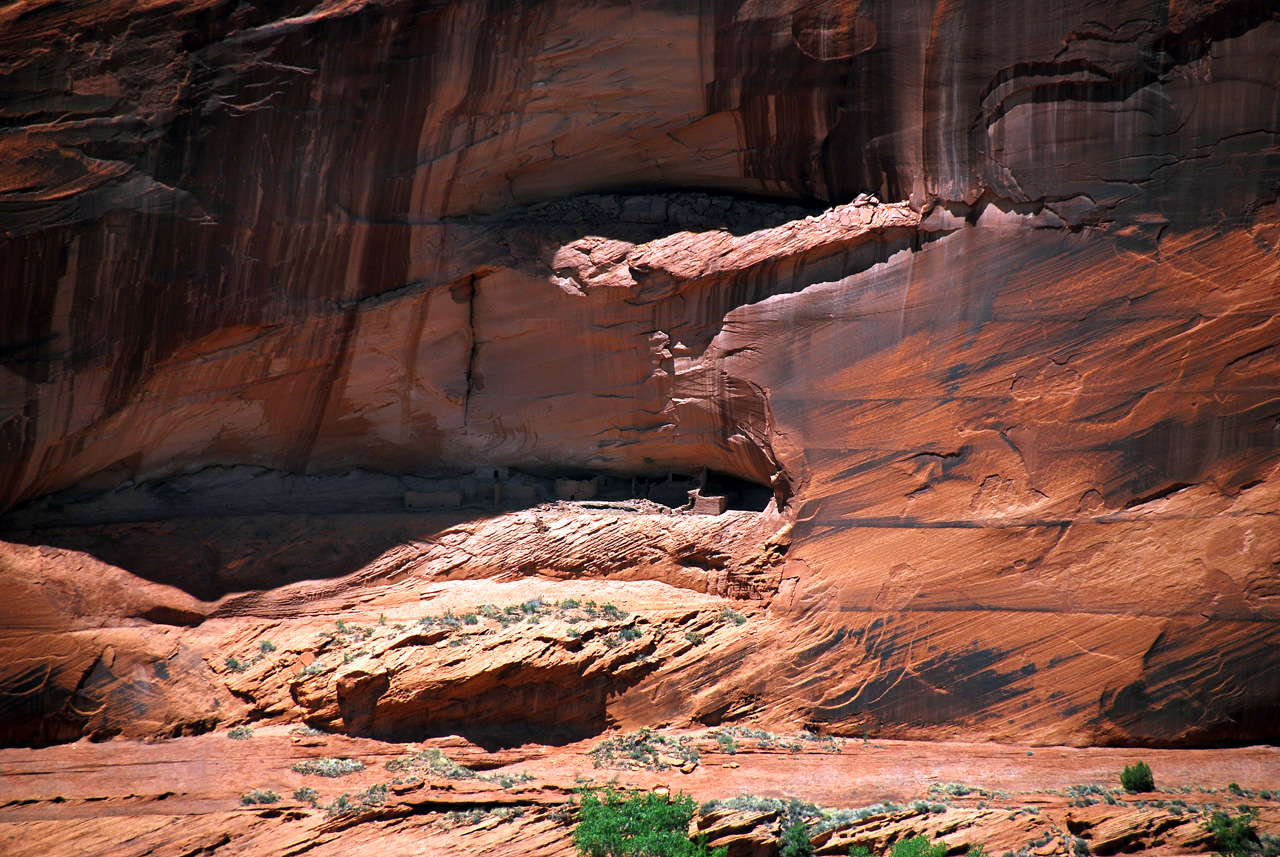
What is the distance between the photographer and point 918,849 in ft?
39.8

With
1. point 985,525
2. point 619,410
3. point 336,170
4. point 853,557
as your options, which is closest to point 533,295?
point 619,410

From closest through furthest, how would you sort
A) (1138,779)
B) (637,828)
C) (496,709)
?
(637,828)
(1138,779)
(496,709)

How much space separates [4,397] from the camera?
55.4ft

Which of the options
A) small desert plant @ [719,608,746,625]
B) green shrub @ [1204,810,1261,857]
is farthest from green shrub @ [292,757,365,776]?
green shrub @ [1204,810,1261,857]

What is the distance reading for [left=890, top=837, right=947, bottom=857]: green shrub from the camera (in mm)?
12077

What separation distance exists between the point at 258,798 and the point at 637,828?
4996 millimetres

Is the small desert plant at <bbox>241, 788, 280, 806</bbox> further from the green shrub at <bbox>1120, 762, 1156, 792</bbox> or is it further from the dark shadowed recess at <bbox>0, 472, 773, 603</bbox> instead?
the green shrub at <bbox>1120, 762, 1156, 792</bbox>

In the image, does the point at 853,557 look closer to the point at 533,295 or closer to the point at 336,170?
the point at 533,295

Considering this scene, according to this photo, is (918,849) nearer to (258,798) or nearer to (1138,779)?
(1138,779)

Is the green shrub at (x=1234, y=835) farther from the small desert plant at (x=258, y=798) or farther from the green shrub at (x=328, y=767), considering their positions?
the small desert plant at (x=258, y=798)

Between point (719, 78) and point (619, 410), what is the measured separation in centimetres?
538

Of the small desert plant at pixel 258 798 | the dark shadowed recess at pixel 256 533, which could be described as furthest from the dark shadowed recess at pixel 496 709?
the dark shadowed recess at pixel 256 533

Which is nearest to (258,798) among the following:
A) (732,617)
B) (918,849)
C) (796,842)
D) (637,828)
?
(637,828)

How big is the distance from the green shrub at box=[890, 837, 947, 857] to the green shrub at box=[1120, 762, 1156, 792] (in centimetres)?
285
